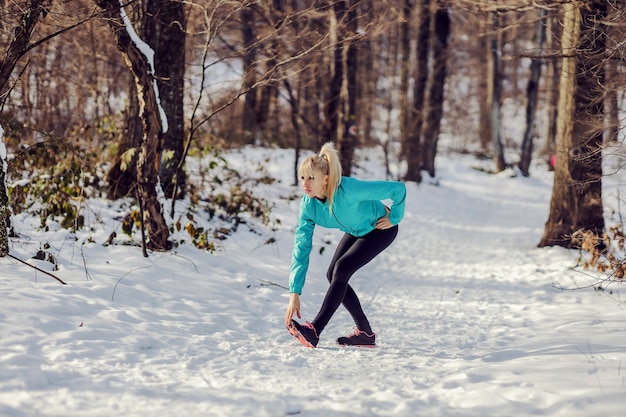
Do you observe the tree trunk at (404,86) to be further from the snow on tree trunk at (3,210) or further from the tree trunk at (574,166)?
the snow on tree trunk at (3,210)

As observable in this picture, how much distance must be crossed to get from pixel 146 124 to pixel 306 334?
3027 mm

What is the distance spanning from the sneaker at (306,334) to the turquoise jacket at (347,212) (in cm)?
27

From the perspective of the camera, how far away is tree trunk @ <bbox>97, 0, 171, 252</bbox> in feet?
18.6

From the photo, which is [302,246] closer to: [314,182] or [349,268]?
[349,268]

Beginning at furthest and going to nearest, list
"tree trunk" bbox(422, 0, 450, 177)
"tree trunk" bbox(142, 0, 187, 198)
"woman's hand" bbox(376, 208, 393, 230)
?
"tree trunk" bbox(422, 0, 450, 177) → "tree trunk" bbox(142, 0, 187, 198) → "woman's hand" bbox(376, 208, 393, 230)

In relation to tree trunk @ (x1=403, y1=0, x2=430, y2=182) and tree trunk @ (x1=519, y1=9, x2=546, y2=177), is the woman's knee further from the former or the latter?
tree trunk @ (x1=519, y1=9, x2=546, y2=177)

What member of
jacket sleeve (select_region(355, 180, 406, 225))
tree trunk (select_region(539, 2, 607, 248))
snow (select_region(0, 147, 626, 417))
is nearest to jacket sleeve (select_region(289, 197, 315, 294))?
jacket sleeve (select_region(355, 180, 406, 225))

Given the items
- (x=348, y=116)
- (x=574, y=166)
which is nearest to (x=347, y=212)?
(x=574, y=166)

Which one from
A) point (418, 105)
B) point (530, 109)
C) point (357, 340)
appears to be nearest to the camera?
point (357, 340)

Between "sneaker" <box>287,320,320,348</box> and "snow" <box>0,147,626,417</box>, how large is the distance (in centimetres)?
8

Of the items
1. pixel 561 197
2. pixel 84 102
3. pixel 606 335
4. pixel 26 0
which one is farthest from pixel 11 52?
pixel 561 197

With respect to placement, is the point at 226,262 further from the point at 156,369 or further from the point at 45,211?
the point at 156,369

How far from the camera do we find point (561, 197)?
850 centimetres

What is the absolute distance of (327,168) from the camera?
4.29 metres
